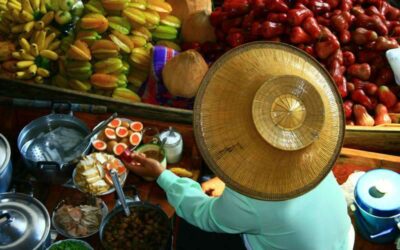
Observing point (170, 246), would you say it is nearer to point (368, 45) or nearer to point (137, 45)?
point (137, 45)

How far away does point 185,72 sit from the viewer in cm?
318

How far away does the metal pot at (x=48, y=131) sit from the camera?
2.67m

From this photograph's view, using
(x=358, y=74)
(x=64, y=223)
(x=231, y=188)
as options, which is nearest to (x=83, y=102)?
(x=64, y=223)

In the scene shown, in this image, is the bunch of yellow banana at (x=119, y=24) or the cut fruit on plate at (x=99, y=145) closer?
the cut fruit on plate at (x=99, y=145)

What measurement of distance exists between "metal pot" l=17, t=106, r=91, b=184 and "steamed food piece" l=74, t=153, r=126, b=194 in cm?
6

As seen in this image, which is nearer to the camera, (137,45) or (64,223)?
(64,223)

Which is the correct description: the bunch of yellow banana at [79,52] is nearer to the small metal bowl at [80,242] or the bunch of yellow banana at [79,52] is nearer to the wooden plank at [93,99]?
the wooden plank at [93,99]

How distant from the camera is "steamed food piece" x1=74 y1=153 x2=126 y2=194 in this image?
8.86 feet

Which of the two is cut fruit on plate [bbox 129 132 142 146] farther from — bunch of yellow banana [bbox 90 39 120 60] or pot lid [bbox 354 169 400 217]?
pot lid [bbox 354 169 400 217]

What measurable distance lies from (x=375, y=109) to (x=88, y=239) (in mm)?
2071

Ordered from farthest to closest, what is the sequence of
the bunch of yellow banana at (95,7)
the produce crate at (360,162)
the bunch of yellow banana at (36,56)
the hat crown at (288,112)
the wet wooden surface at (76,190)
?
the bunch of yellow banana at (95,7) → the bunch of yellow banana at (36,56) → the produce crate at (360,162) → the wet wooden surface at (76,190) → the hat crown at (288,112)

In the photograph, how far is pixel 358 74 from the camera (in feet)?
11.1

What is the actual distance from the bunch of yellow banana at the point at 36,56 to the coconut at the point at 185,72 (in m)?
0.82

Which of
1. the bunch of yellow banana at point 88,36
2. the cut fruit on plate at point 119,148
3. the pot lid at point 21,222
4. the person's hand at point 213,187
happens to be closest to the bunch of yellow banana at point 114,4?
the bunch of yellow banana at point 88,36
